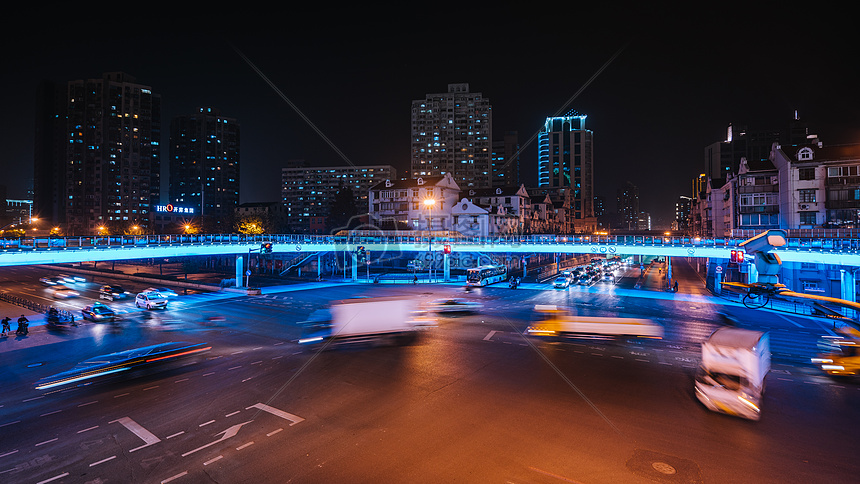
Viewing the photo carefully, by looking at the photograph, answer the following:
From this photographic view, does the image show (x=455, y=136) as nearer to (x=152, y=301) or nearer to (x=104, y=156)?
(x=104, y=156)

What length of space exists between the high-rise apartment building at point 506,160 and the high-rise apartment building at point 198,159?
120895mm

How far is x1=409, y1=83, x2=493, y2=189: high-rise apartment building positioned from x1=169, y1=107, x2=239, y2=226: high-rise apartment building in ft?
320

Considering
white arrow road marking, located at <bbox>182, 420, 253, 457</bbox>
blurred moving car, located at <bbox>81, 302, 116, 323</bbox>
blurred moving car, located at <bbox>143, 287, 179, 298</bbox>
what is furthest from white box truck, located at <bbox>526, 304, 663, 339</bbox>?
blurred moving car, located at <bbox>143, 287, 179, 298</bbox>

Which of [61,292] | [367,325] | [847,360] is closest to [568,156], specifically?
[367,325]

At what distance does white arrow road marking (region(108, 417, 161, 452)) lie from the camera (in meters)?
11.6

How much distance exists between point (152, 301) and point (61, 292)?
82.4ft

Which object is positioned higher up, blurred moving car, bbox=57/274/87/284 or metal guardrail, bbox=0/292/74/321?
blurred moving car, bbox=57/274/87/284

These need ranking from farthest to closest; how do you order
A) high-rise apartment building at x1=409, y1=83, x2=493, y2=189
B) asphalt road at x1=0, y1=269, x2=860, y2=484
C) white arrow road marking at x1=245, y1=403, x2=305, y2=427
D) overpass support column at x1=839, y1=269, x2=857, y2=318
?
1. high-rise apartment building at x1=409, y1=83, x2=493, y2=189
2. overpass support column at x1=839, y1=269, x2=857, y2=318
3. white arrow road marking at x1=245, y1=403, x2=305, y2=427
4. asphalt road at x1=0, y1=269, x2=860, y2=484

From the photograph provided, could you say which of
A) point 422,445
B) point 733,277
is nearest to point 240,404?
point 422,445

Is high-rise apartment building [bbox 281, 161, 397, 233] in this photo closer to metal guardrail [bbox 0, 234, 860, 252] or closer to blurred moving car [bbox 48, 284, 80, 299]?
metal guardrail [bbox 0, 234, 860, 252]

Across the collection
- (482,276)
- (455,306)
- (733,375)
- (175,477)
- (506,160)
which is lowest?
(175,477)

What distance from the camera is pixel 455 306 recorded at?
34188 millimetres

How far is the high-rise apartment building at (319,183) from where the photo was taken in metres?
163

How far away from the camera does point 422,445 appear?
11453 millimetres
